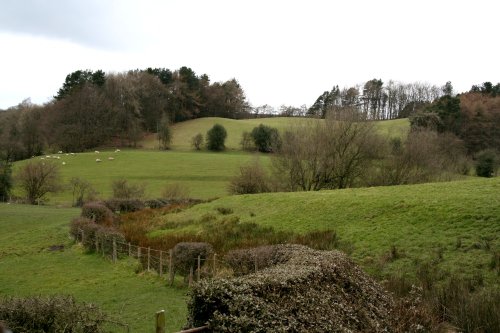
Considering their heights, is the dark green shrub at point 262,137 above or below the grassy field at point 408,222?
above

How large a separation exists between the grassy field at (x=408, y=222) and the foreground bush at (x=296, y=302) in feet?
18.7

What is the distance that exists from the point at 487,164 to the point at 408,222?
131 feet

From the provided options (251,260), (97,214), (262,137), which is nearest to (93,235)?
(97,214)

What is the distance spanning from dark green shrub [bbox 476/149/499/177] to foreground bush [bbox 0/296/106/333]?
5544 cm

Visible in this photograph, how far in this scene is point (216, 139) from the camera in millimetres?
85000

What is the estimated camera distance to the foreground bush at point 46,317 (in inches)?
307

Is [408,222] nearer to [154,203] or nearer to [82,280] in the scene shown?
[82,280]

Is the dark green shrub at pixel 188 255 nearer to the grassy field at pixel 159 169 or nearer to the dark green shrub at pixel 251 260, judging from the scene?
the dark green shrub at pixel 251 260

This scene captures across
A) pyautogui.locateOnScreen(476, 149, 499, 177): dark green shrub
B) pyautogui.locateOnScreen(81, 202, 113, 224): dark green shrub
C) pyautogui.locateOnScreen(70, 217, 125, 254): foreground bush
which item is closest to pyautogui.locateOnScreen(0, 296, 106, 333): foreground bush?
pyautogui.locateOnScreen(70, 217, 125, 254): foreground bush

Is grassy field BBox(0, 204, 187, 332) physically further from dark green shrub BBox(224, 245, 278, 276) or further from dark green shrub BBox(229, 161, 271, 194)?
dark green shrub BBox(229, 161, 271, 194)

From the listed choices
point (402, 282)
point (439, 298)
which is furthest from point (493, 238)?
point (439, 298)

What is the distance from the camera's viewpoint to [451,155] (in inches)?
1937

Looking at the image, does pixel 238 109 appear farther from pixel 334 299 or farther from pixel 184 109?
pixel 334 299

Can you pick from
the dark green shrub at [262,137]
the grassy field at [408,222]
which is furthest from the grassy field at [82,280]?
the dark green shrub at [262,137]
